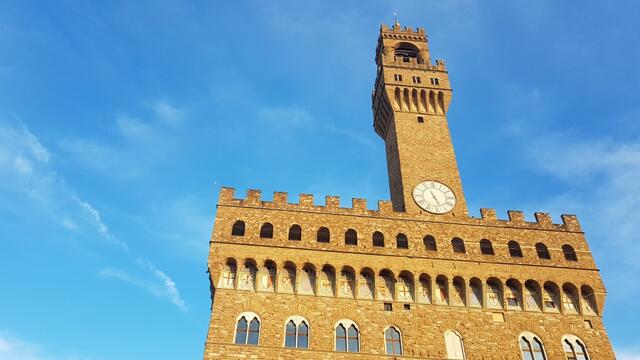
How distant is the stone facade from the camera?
24.3m

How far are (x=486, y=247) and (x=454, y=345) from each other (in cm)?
635

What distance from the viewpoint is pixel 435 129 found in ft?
113

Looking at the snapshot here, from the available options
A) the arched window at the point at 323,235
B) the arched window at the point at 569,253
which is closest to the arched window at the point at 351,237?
the arched window at the point at 323,235

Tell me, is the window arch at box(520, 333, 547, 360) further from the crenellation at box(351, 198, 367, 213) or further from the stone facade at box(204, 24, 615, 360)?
the crenellation at box(351, 198, 367, 213)

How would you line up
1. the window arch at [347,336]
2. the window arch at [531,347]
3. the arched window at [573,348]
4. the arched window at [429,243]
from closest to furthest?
the window arch at [347,336] < the window arch at [531,347] < the arched window at [573,348] < the arched window at [429,243]

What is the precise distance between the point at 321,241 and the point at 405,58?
1856cm

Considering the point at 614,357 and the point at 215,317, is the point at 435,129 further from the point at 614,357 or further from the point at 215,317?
the point at 215,317

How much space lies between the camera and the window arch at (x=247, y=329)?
927 inches

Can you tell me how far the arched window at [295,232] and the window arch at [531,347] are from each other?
40.0 ft

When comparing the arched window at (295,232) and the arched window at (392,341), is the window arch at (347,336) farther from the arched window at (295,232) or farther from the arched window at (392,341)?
the arched window at (295,232)

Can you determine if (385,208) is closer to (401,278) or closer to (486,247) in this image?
(401,278)

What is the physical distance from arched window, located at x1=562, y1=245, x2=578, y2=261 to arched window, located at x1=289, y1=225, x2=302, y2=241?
1474 centimetres

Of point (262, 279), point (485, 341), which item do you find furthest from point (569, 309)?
point (262, 279)

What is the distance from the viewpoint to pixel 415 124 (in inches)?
1358
